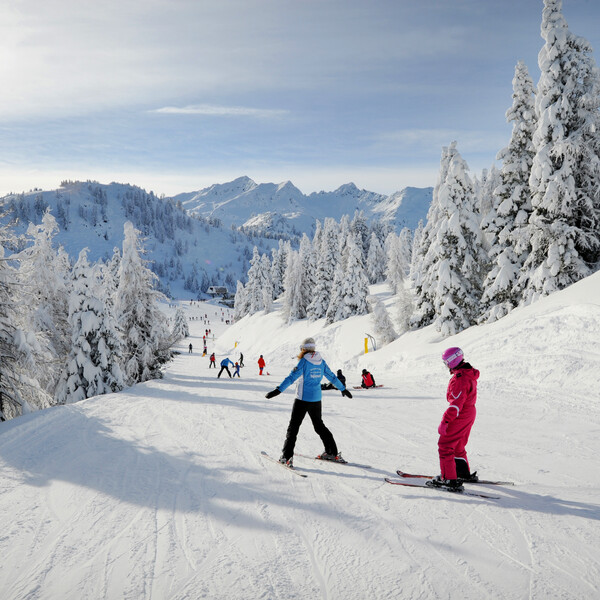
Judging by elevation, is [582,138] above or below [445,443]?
above

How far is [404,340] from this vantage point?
26.2 metres

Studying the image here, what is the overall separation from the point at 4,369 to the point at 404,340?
70.5 ft

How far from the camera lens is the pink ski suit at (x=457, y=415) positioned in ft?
16.5

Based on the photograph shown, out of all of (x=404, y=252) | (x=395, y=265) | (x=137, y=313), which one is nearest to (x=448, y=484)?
(x=137, y=313)

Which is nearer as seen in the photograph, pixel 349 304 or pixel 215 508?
pixel 215 508

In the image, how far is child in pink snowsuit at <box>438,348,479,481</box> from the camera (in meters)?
5.03

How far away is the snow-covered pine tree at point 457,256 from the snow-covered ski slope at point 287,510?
40.0ft

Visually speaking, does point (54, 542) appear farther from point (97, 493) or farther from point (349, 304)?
point (349, 304)

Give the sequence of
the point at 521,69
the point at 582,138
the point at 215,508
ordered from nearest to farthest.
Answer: the point at 215,508 → the point at 582,138 → the point at 521,69

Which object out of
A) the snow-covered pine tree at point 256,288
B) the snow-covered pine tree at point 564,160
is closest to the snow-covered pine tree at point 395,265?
the snow-covered pine tree at point 256,288

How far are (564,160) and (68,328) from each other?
26.9 meters

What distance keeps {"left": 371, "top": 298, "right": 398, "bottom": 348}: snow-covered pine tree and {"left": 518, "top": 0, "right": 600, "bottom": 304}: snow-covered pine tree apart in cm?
1245

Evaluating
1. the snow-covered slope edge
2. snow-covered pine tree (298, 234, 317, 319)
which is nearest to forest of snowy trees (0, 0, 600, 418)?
the snow-covered slope edge

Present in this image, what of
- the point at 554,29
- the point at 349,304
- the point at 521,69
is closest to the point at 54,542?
the point at 554,29
